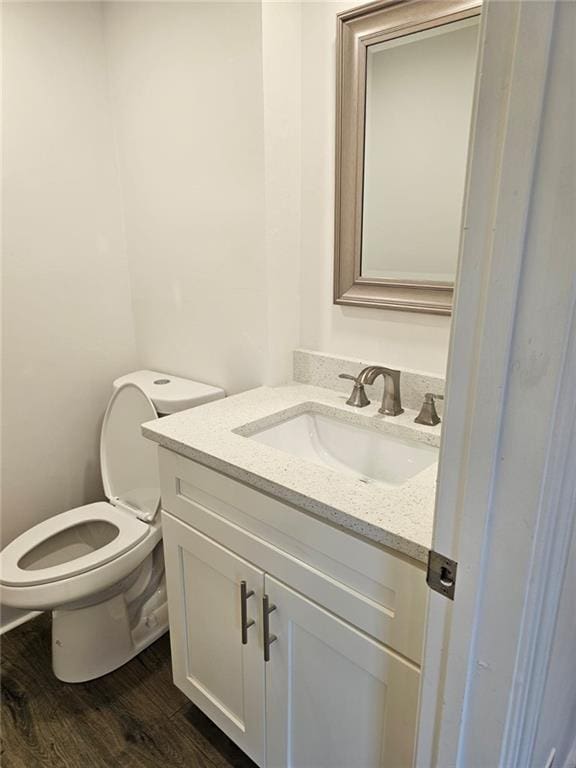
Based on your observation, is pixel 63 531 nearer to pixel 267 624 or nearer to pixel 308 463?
pixel 267 624

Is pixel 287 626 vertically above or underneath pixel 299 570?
underneath

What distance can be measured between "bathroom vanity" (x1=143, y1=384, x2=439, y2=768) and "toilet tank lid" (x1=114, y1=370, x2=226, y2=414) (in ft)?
0.67

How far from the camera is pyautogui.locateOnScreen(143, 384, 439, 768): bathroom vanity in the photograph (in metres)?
0.84

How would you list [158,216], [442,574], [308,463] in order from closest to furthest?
[442,574] → [308,463] → [158,216]

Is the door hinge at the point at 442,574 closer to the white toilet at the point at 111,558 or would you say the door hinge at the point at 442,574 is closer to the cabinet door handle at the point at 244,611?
the cabinet door handle at the point at 244,611

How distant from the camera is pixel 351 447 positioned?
132 centimetres

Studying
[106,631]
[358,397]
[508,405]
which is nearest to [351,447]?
[358,397]


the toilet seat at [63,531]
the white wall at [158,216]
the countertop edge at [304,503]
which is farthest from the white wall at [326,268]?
the toilet seat at [63,531]

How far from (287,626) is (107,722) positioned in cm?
82

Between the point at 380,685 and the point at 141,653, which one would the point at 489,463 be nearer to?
the point at 380,685

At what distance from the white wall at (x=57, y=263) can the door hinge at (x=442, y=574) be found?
60.3 inches

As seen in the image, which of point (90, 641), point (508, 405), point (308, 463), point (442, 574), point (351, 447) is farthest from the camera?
point (90, 641)

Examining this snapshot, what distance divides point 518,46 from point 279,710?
1225mm

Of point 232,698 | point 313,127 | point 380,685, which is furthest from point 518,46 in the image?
point 232,698
